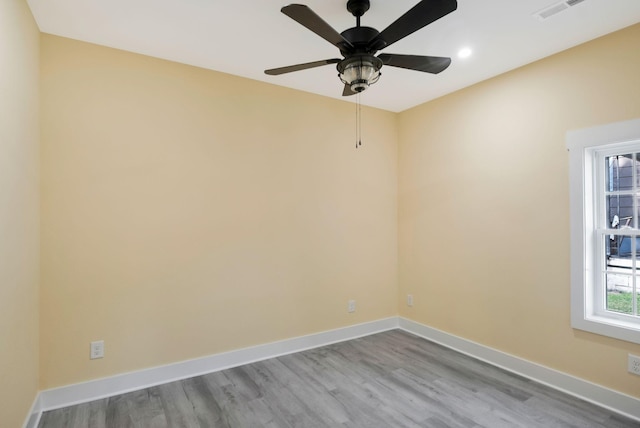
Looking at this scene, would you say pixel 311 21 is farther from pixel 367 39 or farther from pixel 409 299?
pixel 409 299

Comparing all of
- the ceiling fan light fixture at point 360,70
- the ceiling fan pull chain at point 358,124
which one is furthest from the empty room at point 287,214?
the ceiling fan pull chain at point 358,124

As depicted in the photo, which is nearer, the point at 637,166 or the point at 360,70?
the point at 360,70

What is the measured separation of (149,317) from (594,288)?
11.9ft

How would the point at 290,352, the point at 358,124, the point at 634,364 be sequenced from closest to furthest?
1. the point at 634,364
2. the point at 290,352
3. the point at 358,124

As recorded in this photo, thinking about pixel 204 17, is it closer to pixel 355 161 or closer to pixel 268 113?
pixel 268 113

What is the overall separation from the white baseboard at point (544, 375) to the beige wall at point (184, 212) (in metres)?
0.93

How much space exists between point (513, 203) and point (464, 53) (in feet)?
4.59

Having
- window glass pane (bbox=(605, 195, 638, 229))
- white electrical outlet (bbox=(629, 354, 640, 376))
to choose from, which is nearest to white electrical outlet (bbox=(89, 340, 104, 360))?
white electrical outlet (bbox=(629, 354, 640, 376))

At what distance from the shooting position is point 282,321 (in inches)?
133

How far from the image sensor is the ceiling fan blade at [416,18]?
4.77 ft

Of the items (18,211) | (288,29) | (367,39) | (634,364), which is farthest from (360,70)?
(634,364)

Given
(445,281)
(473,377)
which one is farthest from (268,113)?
(473,377)

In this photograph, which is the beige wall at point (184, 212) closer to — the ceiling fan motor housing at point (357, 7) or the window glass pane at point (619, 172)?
the ceiling fan motor housing at point (357, 7)

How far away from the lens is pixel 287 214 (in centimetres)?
343
